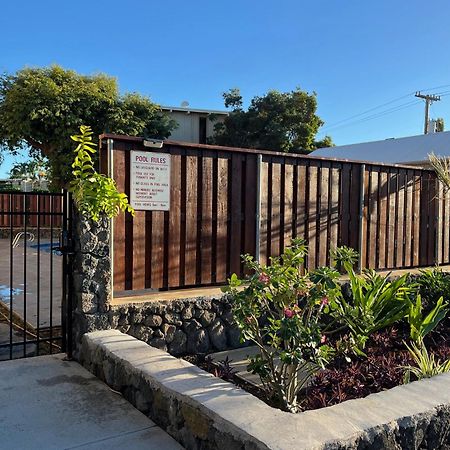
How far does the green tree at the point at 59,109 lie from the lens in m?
18.7

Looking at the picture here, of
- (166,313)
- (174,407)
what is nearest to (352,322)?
(166,313)

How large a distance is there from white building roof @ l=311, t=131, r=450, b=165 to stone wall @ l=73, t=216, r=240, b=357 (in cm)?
1121

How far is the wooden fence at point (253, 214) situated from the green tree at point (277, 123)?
67.3 ft

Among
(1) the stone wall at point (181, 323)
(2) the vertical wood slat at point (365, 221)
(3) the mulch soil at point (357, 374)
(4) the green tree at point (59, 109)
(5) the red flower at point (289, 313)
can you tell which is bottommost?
(3) the mulch soil at point (357, 374)

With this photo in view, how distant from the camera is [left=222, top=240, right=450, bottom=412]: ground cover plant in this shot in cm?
322

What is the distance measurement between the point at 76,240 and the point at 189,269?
1371 mm

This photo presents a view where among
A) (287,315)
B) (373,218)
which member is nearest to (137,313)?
(287,315)

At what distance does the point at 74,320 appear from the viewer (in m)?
4.58

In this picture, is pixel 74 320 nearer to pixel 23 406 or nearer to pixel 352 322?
pixel 23 406

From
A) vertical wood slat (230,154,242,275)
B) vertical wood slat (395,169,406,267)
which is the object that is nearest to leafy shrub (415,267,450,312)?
vertical wood slat (395,169,406,267)

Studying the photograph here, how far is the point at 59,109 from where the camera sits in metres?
18.8

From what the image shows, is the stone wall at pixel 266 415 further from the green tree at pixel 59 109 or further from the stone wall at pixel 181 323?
the green tree at pixel 59 109

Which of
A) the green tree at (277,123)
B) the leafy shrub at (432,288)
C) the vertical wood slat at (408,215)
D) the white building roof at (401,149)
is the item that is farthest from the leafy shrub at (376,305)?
the green tree at (277,123)

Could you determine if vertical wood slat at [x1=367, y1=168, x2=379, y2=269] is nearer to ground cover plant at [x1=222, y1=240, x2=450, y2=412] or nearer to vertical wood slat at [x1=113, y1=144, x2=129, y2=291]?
ground cover plant at [x1=222, y1=240, x2=450, y2=412]
